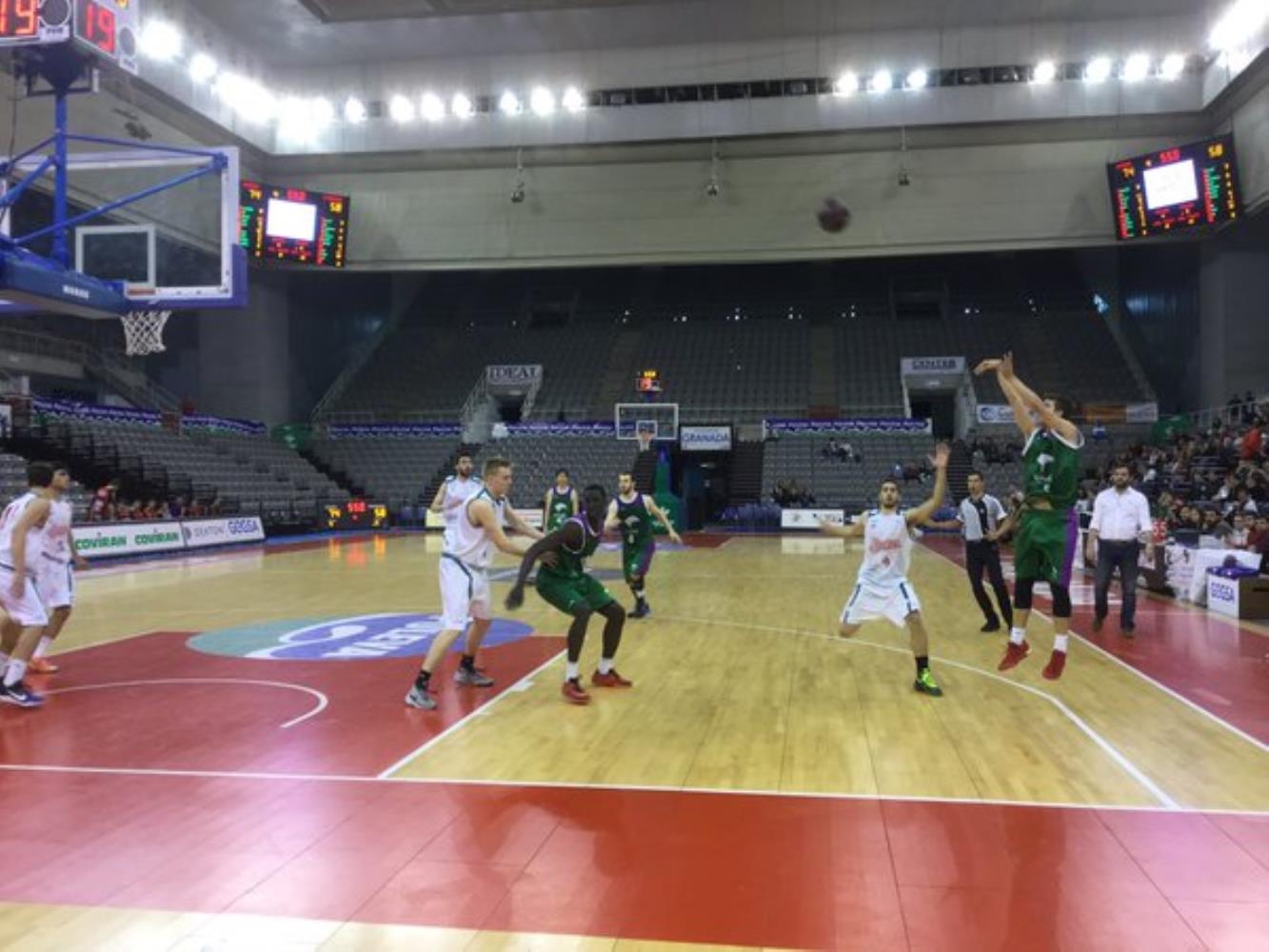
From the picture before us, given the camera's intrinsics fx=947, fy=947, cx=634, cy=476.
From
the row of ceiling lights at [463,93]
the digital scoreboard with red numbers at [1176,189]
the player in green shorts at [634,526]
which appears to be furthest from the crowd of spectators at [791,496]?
the player in green shorts at [634,526]

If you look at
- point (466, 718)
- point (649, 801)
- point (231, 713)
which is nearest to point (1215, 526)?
point (466, 718)

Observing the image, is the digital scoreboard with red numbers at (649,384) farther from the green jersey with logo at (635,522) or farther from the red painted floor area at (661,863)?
the red painted floor area at (661,863)

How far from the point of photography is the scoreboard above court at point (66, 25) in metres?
8.49

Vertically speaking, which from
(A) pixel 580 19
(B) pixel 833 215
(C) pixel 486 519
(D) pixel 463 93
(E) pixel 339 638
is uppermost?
(A) pixel 580 19

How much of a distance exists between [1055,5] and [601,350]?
65.8ft

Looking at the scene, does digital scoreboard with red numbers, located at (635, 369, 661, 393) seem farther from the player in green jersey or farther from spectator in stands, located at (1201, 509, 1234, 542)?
the player in green jersey

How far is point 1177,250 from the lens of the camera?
1229 inches

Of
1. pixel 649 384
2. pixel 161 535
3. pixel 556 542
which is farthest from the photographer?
pixel 649 384

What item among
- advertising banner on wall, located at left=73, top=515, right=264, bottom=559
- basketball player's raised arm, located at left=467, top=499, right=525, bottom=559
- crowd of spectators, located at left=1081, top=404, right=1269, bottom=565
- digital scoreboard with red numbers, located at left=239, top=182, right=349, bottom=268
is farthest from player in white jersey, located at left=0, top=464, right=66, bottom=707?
digital scoreboard with red numbers, located at left=239, top=182, right=349, bottom=268

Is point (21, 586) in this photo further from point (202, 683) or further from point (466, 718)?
point (466, 718)

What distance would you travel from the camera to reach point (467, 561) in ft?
24.2

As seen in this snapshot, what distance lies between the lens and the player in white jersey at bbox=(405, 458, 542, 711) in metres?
7.14

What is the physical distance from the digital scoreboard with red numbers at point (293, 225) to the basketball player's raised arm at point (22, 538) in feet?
75.6

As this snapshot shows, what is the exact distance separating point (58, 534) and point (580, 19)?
23.9 metres
